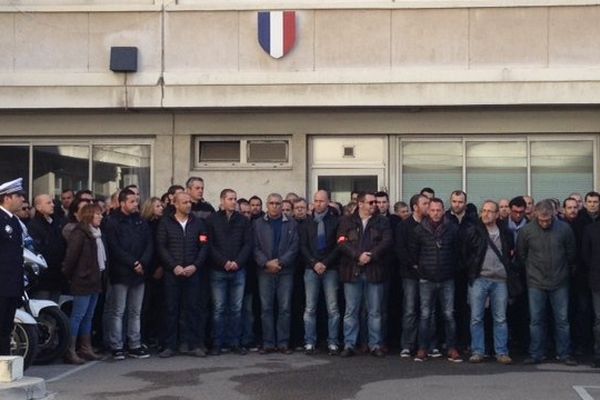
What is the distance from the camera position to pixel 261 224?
531 inches

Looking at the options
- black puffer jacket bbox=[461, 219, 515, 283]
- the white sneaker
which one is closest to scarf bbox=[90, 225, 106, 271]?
the white sneaker

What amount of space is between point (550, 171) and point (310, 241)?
5.43 metres

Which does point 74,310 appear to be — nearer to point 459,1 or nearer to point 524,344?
point 524,344

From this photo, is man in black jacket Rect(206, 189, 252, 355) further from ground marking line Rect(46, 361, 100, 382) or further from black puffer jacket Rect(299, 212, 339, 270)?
ground marking line Rect(46, 361, 100, 382)

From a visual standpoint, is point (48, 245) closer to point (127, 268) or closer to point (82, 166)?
point (127, 268)

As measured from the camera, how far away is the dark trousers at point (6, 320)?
10148mm

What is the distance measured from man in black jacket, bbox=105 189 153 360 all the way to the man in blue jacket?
4.66 ft

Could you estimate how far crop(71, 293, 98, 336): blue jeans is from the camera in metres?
12.5

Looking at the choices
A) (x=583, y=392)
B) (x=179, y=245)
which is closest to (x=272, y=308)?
(x=179, y=245)

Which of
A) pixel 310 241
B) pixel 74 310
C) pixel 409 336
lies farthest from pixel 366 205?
pixel 74 310

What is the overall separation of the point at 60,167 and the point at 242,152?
3025 mm

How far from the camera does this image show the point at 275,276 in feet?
44.1

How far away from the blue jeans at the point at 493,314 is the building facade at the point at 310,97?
14.1 ft

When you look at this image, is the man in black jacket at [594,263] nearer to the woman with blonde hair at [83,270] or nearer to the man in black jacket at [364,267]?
the man in black jacket at [364,267]
